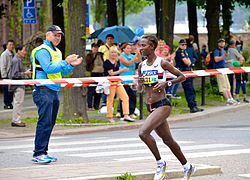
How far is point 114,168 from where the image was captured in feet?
26.5

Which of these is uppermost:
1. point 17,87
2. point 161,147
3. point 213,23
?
point 213,23

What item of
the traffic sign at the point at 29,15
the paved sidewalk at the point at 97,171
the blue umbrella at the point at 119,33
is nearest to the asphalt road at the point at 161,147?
the paved sidewalk at the point at 97,171

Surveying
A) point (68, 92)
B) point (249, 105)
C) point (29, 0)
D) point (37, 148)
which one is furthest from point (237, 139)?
point (29, 0)

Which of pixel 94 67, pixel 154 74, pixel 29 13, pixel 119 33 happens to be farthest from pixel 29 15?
pixel 154 74

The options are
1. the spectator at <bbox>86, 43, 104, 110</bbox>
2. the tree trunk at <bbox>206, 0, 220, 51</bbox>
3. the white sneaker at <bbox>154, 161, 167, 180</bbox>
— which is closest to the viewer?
the white sneaker at <bbox>154, 161, 167, 180</bbox>

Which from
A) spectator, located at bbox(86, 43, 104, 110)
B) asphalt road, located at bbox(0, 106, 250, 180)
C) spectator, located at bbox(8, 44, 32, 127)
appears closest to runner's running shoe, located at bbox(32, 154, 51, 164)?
asphalt road, located at bbox(0, 106, 250, 180)

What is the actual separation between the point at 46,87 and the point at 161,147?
2880 millimetres

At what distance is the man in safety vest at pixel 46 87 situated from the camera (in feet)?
29.2

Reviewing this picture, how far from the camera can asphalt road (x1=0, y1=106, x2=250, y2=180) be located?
9.29 m

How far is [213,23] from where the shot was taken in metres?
26.6

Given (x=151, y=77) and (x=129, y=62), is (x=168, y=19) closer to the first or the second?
(x=129, y=62)

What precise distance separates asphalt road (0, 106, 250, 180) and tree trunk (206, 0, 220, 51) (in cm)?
1131

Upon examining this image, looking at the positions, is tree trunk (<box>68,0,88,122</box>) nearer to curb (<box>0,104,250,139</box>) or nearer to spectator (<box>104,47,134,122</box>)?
spectator (<box>104,47,134,122</box>)

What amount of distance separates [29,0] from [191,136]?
1107cm
